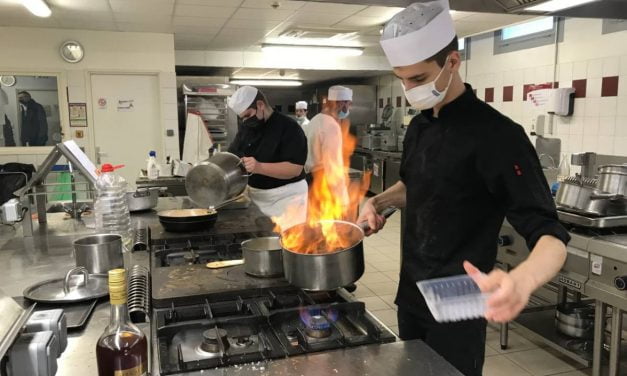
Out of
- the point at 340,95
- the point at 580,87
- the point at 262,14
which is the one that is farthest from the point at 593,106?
the point at 262,14

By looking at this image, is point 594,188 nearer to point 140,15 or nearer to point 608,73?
point 608,73

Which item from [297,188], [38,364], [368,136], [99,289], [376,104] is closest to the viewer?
[38,364]

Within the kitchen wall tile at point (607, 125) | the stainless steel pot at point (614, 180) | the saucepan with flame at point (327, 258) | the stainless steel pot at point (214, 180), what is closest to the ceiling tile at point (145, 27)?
the stainless steel pot at point (214, 180)

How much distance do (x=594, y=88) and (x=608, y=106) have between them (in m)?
0.26

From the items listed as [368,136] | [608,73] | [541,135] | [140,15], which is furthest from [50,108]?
[608,73]

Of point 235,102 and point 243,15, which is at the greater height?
point 243,15

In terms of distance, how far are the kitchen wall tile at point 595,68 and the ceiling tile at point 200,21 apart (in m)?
3.84

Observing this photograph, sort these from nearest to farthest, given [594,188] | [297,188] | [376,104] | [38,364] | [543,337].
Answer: [38,364], [594,188], [543,337], [297,188], [376,104]

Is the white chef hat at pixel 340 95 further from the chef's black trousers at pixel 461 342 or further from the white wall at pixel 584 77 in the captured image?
the chef's black trousers at pixel 461 342

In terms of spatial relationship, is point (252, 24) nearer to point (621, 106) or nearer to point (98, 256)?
point (621, 106)

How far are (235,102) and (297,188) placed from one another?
703 mm

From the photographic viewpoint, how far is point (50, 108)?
6.20 meters

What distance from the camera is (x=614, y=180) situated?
2.76 m

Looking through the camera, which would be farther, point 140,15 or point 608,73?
point 140,15
